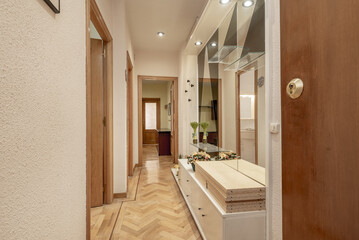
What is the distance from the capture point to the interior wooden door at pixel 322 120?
550 millimetres

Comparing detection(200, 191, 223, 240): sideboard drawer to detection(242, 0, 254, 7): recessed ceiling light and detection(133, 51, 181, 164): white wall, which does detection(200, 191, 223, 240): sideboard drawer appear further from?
detection(133, 51, 181, 164): white wall

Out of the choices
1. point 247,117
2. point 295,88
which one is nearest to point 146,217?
point 247,117

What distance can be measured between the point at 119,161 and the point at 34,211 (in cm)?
186

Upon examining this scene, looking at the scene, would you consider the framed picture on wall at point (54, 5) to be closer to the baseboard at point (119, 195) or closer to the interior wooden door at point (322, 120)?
the interior wooden door at point (322, 120)

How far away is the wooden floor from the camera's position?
66.8 inches

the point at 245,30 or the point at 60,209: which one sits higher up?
the point at 245,30

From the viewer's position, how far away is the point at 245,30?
154 cm

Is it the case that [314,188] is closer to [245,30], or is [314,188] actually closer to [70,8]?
[245,30]

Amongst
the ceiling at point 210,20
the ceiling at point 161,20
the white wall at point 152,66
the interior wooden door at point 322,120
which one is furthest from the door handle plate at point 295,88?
the white wall at point 152,66

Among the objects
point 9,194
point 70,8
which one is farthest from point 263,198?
point 70,8

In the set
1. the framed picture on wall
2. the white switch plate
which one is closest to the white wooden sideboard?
the white switch plate

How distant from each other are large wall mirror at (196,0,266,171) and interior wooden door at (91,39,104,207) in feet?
4.77

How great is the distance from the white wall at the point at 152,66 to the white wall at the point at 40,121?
121 inches

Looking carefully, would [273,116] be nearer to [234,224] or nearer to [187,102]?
[234,224]
